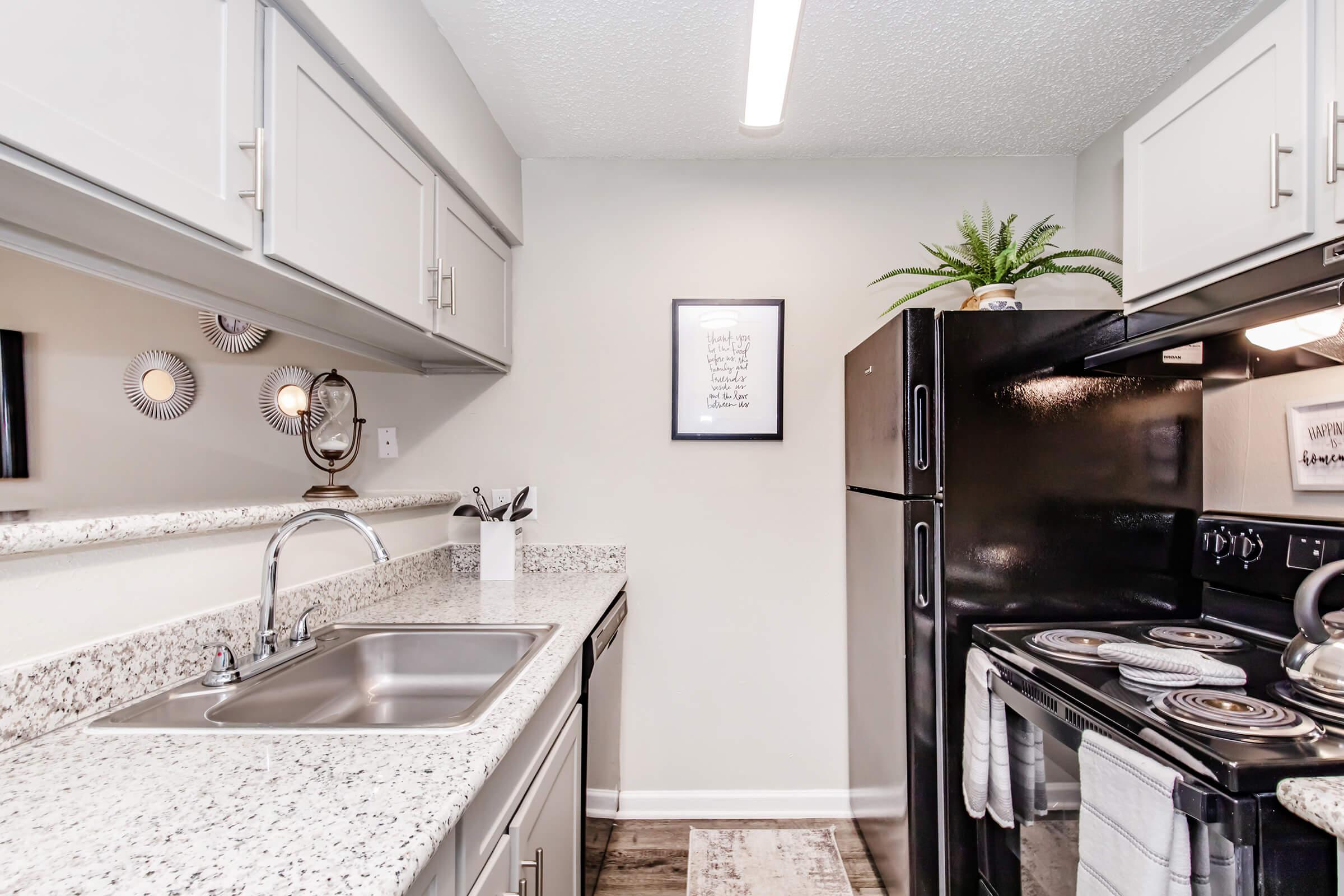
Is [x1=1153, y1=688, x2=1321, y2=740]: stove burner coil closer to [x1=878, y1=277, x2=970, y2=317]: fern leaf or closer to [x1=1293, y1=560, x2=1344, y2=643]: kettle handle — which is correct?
[x1=1293, y1=560, x2=1344, y2=643]: kettle handle

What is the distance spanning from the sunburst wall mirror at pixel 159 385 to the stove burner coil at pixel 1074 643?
2.45 m

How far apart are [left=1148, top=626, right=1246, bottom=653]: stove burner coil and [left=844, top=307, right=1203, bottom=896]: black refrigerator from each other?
0.14 meters

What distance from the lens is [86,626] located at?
3.15ft

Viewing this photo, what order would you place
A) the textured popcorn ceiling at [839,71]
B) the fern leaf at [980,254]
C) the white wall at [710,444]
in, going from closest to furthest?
1. the textured popcorn ceiling at [839,71]
2. the fern leaf at [980,254]
3. the white wall at [710,444]

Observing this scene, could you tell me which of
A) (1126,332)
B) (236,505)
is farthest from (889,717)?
(236,505)

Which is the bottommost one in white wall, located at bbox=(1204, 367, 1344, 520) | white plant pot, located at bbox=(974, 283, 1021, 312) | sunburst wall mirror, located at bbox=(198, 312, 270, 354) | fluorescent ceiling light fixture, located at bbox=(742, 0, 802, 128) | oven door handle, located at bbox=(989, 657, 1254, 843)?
oven door handle, located at bbox=(989, 657, 1254, 843)

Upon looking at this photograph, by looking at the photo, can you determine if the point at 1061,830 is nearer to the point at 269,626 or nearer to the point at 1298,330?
the point at 1298,330

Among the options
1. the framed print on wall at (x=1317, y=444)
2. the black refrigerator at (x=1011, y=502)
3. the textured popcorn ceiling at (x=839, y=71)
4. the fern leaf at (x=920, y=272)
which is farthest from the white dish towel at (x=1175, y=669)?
the textured popcorn ceiling at (x=839, y=71)

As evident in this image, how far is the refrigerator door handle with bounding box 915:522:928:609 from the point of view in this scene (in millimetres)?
1647

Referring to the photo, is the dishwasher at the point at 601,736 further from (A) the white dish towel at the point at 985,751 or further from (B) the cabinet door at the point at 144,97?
(B) the cabinet door at the point at 144,97

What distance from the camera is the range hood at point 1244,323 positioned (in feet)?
3.48

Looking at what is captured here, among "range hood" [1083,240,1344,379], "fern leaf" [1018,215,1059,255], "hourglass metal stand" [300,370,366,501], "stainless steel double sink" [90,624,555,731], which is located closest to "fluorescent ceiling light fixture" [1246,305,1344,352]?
"range hood" [1083,240,1344,379]

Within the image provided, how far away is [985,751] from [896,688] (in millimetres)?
295

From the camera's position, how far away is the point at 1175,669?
3.79ft
